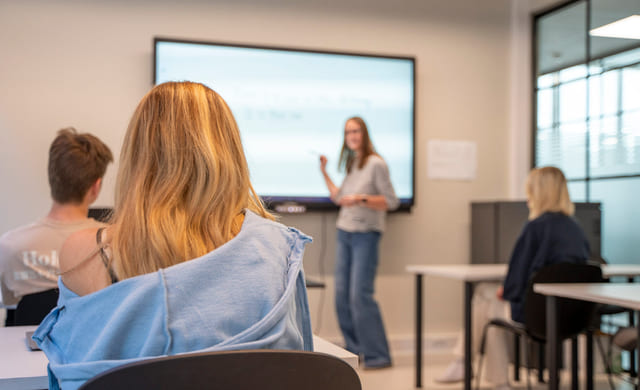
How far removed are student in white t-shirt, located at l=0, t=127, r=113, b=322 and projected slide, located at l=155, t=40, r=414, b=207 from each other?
204 centimetres

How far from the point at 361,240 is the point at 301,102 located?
1099 millimetres

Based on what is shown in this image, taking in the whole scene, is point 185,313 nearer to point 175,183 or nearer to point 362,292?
point 175,183

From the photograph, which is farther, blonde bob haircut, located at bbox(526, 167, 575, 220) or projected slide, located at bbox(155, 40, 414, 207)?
projected slide, located at bbox(155, 40, 414, 207)

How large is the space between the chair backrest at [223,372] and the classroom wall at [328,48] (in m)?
3.41

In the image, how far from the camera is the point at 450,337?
16.1 feet

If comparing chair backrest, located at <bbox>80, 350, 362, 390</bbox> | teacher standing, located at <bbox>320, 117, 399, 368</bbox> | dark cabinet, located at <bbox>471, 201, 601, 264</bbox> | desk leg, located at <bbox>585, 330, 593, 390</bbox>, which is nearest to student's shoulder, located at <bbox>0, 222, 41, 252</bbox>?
chair backrest, located at <bbox>80, 350, 362, 390</bbox>

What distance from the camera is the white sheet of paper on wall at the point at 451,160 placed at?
16.1 feet

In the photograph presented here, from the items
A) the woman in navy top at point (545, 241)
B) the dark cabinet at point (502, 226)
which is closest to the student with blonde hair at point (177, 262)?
the woman in navy top at point (545, 241)

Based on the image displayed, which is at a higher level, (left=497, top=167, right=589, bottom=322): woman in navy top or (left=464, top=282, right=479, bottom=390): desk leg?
(left=497, top=167, right=589, bottom=322): woman in navy top

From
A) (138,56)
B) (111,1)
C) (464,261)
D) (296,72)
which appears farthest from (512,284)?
(111,1)

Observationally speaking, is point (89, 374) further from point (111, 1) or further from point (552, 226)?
point (111, 1)

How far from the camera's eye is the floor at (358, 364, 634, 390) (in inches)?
148

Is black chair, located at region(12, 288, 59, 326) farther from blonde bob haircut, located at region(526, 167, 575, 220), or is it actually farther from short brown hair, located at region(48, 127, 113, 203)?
blonde bob haircut, located at region(526, 167, 575, 220)

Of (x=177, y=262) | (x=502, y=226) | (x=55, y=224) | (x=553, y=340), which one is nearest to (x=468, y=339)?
(x=553, y=340)
